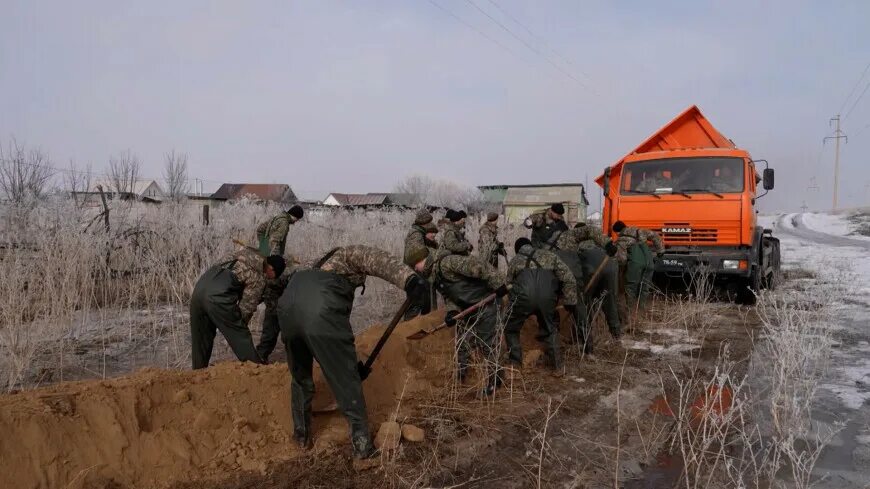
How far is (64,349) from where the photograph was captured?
5965 millimetres

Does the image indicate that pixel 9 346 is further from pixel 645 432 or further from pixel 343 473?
pixel 645 432

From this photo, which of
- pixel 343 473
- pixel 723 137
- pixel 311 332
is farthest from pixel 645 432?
pixel 723 137

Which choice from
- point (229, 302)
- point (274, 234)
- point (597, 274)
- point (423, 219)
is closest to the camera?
Answer: point (229, 302)

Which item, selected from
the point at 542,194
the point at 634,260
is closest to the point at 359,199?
the point at 542,194

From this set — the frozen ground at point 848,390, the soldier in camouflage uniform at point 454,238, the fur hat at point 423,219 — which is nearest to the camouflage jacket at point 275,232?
the fur hat at point 423,219

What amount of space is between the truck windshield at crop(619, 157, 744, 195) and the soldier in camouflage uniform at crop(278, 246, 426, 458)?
6498mm

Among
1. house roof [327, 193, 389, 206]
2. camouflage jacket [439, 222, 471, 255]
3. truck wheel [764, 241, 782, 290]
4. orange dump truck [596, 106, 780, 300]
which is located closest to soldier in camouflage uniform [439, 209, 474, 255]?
camouflage jacket [439, 222, 471, 255]

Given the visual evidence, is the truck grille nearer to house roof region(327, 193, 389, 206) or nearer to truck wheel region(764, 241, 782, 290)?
truck wheel region(764, 241, 782, 290)

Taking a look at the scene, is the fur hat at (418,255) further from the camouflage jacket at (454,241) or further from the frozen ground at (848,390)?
the frozen ground at (848,390)

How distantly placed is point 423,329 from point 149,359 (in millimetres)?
2902

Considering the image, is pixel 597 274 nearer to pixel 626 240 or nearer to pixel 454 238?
pixel 626 240

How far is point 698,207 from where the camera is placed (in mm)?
8383

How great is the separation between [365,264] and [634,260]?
5.36 m

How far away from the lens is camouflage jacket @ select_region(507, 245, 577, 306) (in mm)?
5230
